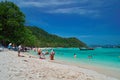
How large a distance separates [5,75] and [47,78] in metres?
2.23

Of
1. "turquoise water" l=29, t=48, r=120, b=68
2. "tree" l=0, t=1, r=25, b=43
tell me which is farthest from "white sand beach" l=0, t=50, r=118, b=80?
"tree" l=0, t=1, r=25, b=43

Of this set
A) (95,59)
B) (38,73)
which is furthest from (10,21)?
(38,73)

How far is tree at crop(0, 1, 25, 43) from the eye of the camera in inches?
1971

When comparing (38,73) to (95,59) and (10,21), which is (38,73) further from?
(10,21)

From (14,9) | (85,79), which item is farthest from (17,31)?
(85,79)

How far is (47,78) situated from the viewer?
1166cm

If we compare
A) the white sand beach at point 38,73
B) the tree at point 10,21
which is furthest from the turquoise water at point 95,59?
the white sand beach at point 38,73

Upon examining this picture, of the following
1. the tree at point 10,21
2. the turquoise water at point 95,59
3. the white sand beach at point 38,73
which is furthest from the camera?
the tree at point 10,21

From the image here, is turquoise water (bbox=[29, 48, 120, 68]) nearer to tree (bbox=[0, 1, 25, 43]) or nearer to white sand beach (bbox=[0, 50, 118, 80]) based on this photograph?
tree (bbox=[0, 1, 25, 43])

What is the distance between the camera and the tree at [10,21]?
164ft

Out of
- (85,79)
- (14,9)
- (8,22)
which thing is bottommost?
(85,79)

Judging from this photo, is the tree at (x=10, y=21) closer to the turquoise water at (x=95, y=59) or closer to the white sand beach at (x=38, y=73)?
the turquoise water at (x=95, y=59)

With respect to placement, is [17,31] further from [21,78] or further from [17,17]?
[21,78]

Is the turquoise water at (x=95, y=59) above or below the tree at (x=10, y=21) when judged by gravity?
below
